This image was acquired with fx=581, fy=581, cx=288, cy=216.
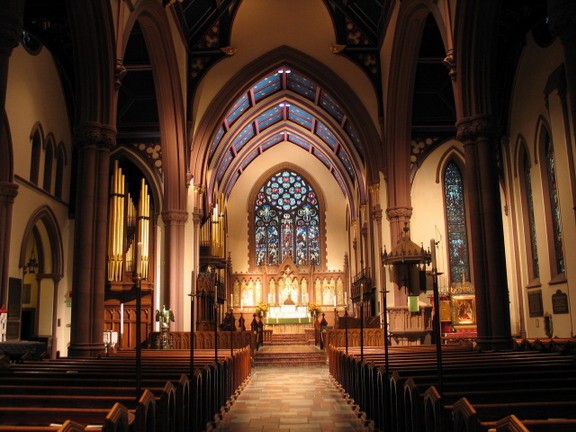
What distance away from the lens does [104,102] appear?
1102 centimetres

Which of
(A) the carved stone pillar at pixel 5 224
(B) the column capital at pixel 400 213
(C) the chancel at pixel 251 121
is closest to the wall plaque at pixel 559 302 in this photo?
(C) the chancel at pixel 251 121

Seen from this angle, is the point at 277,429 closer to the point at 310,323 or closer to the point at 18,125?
the point at 18,125

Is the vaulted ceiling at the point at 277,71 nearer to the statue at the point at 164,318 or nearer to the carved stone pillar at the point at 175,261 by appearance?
the carved stone pillar at the point at 175,261

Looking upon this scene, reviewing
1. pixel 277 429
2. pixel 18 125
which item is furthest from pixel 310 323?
pixel 277 429

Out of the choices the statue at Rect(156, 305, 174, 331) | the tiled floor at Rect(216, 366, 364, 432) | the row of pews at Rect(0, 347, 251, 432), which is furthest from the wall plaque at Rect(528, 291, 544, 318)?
the row of pews at Rect(0, 347, 251, 432)

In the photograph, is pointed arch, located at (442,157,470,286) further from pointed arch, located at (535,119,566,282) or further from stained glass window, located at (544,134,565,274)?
stained glass window, located at (544,134,565,274)

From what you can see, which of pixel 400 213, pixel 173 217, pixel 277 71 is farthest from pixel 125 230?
pixel 400 213

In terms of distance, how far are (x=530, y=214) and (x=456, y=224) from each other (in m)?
3.16

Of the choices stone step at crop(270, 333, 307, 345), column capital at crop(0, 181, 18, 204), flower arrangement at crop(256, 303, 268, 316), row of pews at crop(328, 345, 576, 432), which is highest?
column capital at crop(0, 181, 18, 204)

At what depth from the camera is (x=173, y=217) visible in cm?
1841

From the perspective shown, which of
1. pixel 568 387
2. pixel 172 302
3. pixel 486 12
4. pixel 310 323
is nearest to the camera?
pixel 568 387

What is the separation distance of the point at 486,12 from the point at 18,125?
12225mm

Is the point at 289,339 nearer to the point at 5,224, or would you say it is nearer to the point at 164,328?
the point at 164,328

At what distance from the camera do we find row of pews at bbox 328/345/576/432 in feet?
11.9
